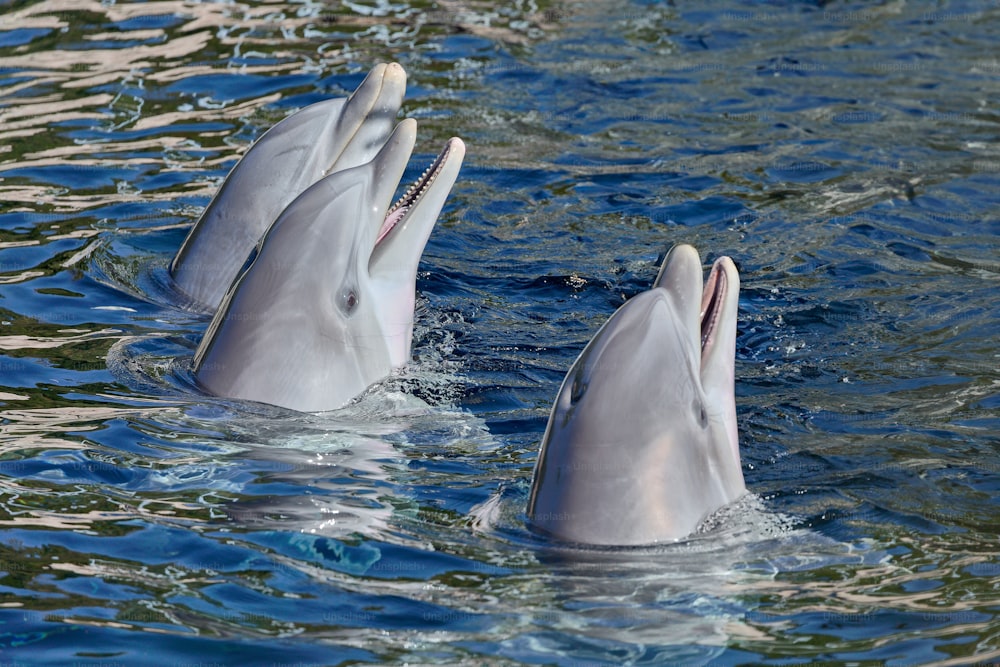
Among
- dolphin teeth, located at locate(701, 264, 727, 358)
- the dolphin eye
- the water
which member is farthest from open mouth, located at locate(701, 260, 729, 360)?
Answer: the dolphin eye

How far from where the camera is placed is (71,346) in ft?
22.5

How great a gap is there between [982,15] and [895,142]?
4634 millimetres

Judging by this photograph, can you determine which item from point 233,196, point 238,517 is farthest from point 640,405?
point 233,196

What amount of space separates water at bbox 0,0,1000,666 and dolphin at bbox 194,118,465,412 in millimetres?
184

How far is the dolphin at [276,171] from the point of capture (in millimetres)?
7051

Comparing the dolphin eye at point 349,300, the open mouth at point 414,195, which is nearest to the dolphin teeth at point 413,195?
the open mouth at point 414,195

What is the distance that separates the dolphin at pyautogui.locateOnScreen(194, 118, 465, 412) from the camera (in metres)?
5.79

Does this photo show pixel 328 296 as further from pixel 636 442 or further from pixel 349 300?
pixel 636 442

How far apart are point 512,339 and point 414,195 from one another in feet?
3.94

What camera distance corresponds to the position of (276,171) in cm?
707

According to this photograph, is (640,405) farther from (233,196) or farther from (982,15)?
(982,15)

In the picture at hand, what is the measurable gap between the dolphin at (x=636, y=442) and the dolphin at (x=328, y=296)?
5.45 ft

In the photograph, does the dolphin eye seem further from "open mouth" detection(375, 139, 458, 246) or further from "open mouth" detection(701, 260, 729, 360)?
"open mouth" detection(701, 260, 729, 360)

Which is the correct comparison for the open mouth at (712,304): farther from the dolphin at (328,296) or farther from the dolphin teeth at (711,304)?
the dolphin at (328,296)
